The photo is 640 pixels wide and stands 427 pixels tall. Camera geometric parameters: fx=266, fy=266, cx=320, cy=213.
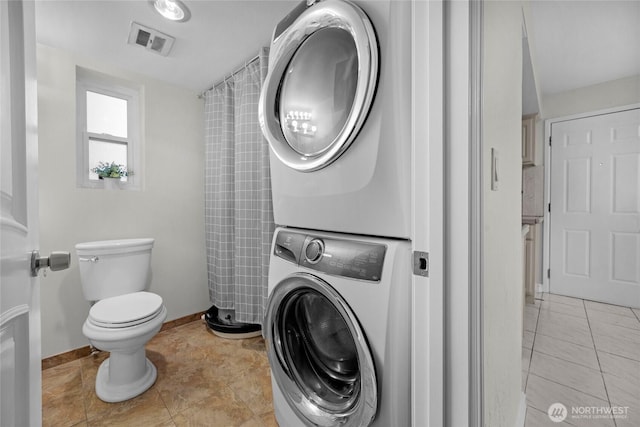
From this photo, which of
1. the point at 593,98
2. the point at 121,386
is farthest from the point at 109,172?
the point at 593,98

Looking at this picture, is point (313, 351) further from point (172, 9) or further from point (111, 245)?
point (172, 9)

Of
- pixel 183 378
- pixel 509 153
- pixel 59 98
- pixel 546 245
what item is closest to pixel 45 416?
pixel 183 378

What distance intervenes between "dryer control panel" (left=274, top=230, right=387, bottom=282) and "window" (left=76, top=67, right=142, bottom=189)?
191 centimetres

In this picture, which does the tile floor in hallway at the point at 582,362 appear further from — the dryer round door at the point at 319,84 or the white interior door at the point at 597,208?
the dryer round door at the point at 319,84

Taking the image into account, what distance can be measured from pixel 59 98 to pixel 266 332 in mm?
2124

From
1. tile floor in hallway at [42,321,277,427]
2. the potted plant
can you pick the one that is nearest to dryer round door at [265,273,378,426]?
tile floor in hallway at [42,321,277,427]

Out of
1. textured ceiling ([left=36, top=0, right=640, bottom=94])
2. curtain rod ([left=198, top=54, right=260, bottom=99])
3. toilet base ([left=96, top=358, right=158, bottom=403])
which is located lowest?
toilet base ([left=96, top=358, right=158, bottom=403])

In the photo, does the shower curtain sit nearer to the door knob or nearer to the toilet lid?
the toilet lid

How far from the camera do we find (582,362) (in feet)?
5.79

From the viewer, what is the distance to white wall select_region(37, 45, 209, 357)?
5.84ft

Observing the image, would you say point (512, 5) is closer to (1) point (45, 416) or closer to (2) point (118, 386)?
(2) point (118, 386)

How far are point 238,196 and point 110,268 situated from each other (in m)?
0.95

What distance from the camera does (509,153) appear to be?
0.95 meters

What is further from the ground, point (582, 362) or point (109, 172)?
point (109, 172)
